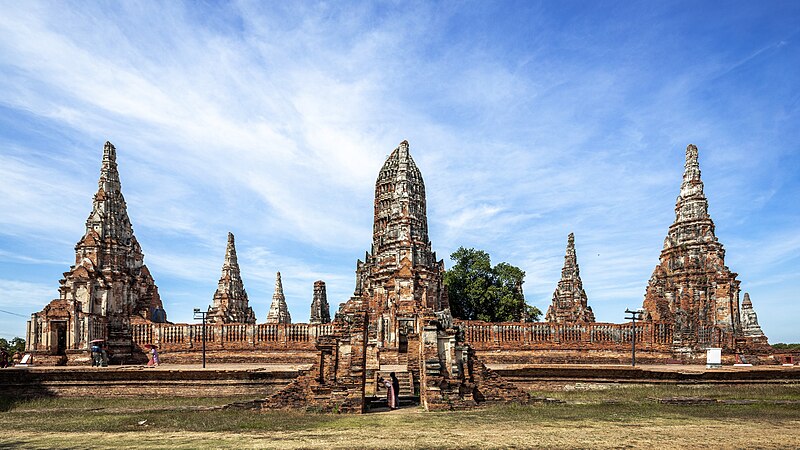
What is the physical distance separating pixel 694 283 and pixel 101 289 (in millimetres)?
24729

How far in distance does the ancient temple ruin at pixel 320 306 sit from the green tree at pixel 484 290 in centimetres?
828

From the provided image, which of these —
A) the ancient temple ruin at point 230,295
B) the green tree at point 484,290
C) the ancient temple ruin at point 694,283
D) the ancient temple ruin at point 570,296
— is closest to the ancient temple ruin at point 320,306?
the ancient temple ruin at point 230,295

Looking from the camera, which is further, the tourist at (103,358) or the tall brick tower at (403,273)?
the tall brick tower at (403,273)

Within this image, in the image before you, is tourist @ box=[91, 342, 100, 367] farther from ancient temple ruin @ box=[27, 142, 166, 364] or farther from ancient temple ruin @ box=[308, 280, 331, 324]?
ancient temple ruin @ box=[308, 280, 331, 324]

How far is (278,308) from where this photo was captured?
43.9m

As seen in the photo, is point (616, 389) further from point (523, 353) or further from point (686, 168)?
point (686, 168)

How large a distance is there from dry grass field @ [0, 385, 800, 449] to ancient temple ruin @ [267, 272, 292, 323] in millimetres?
27833

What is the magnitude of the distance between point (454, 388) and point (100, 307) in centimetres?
1758

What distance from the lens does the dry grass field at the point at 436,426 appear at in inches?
367

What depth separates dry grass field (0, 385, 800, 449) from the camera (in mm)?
9328

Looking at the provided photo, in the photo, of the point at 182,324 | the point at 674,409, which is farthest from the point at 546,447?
the point at 182,324

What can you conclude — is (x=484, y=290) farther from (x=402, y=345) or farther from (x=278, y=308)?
(x=402, y=345)

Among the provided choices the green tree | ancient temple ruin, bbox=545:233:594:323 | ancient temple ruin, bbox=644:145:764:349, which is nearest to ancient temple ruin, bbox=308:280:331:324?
the green tree

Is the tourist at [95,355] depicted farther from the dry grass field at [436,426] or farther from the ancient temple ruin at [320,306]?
the ancient temple ruin at [320,306]
